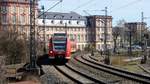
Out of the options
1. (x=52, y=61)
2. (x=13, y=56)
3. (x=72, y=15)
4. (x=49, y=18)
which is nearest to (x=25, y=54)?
(x=13, y=56)

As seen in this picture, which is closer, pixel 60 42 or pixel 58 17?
pixel 60 42

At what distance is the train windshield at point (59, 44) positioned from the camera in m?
42.5

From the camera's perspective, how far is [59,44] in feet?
140

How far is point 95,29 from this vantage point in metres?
161

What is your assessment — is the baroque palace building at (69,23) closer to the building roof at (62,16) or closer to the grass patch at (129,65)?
the building roof at (62,16)

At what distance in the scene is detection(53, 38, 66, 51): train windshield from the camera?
42.5 metres

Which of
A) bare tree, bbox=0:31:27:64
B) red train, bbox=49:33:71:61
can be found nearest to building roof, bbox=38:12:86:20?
bare tree, bbox=0:31:27:64

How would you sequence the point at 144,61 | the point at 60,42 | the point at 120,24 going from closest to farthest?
the point at 60,42 < the point at 144,61 < the point at 120,24

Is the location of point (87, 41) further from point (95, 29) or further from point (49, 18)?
point (49, 18)

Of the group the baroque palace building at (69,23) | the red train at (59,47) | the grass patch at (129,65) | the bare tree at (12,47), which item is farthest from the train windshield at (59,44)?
the baroque palace building at (69,23)

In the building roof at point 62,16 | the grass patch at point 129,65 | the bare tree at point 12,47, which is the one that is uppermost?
the building roof at point 62,16

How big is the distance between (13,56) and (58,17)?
3621 inches

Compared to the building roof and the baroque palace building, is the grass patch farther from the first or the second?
the building roof

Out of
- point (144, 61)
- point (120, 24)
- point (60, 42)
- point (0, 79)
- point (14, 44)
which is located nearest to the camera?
point (0, 79)
